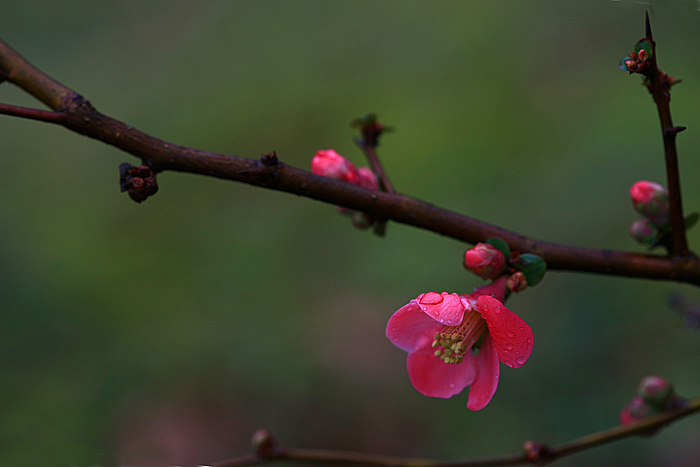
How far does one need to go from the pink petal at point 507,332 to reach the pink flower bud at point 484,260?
39 millimetres

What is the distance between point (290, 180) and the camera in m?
0.61

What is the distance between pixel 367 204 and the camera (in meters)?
0.64

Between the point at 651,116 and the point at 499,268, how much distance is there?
6.42 feet

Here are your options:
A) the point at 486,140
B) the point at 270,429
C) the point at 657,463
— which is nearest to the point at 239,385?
the point at 270,429

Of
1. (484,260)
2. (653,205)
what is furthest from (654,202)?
(484,260)

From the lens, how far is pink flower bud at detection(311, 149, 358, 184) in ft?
2.62

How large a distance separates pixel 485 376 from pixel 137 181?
0.47 meters

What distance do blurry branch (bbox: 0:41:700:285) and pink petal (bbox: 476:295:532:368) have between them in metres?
0.10

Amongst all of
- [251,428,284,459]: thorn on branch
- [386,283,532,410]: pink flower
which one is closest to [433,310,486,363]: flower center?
[386,283,532,410]: pink flower

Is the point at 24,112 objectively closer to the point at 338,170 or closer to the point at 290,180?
the point at 290,180

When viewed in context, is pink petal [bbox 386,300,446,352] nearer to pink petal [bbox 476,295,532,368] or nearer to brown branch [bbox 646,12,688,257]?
pink petal [bbox 476,295,532,368]

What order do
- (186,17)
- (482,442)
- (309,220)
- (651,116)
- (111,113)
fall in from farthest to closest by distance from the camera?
(186,17), (111,113), (309,220), (651,116), (482,442)

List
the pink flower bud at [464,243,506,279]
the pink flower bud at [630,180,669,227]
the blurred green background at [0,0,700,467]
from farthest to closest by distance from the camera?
the blurred green background at [0,0,700,467] < the pink flower bud at [630,180,669,227] < the pink flower bud at [464,243,506,279]

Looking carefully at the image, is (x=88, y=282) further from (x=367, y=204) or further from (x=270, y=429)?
(x=367, y=204)
